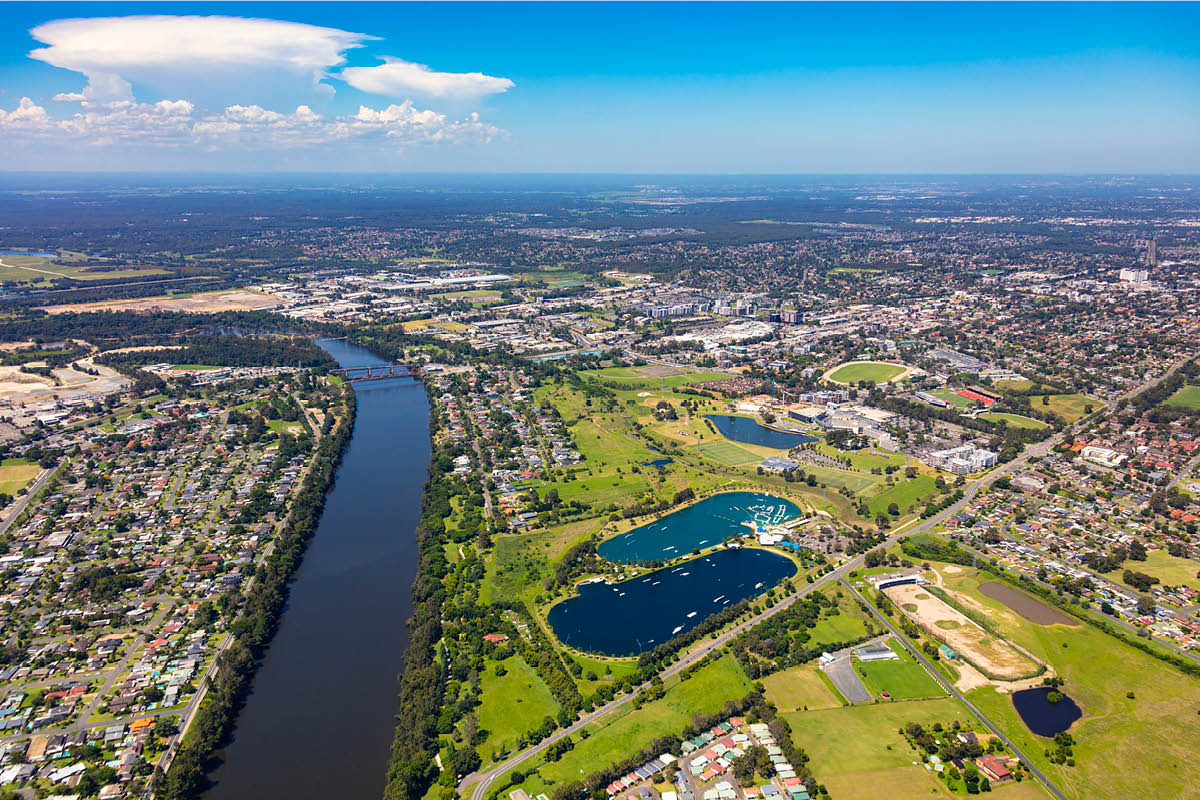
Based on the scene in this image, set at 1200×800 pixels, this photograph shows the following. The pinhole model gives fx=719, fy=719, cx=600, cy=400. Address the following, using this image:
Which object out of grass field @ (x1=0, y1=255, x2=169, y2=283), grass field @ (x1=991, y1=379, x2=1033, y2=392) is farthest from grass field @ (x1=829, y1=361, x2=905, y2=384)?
grass field @ (x1=0, y1=255, x2=169, y2=283)

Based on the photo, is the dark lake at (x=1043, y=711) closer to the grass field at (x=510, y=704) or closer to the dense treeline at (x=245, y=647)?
the grass field at (x=510, y=704)

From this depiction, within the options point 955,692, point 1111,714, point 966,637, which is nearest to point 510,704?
point 955,692

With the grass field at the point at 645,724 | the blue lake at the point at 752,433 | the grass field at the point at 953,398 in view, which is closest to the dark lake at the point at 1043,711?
the grass field at the point at 645,724

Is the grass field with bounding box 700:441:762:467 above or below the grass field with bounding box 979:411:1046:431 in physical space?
below

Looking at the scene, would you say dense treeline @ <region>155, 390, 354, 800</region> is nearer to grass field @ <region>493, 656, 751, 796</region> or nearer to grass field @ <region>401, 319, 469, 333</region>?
grass field @ <region>493, 656, 751, 796</region>

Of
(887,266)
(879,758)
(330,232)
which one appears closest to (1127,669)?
(879,758)

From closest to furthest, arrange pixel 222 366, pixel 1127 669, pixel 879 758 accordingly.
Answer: pixel 879 758 → pixel 1127 669 → pixel 222 366

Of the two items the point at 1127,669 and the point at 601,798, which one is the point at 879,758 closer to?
the point at 601,798
